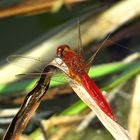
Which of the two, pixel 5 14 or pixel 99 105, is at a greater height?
pixel 5 14

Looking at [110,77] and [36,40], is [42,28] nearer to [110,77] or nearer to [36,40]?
[36,40]

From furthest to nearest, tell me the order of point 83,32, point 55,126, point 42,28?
point 42,28
point 83,32
point 55,126

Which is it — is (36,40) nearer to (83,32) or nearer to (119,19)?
(83,32)

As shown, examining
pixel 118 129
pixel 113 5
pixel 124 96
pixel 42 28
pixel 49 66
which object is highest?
pixel 42 28

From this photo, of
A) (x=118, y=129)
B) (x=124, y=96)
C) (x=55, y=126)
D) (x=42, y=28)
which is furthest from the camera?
(x=42, y=28)

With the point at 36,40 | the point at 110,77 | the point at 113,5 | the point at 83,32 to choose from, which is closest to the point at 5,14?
the point at 36,40

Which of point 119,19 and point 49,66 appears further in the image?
point 119,19

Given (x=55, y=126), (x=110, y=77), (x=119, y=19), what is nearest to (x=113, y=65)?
(x=110, y=77)
